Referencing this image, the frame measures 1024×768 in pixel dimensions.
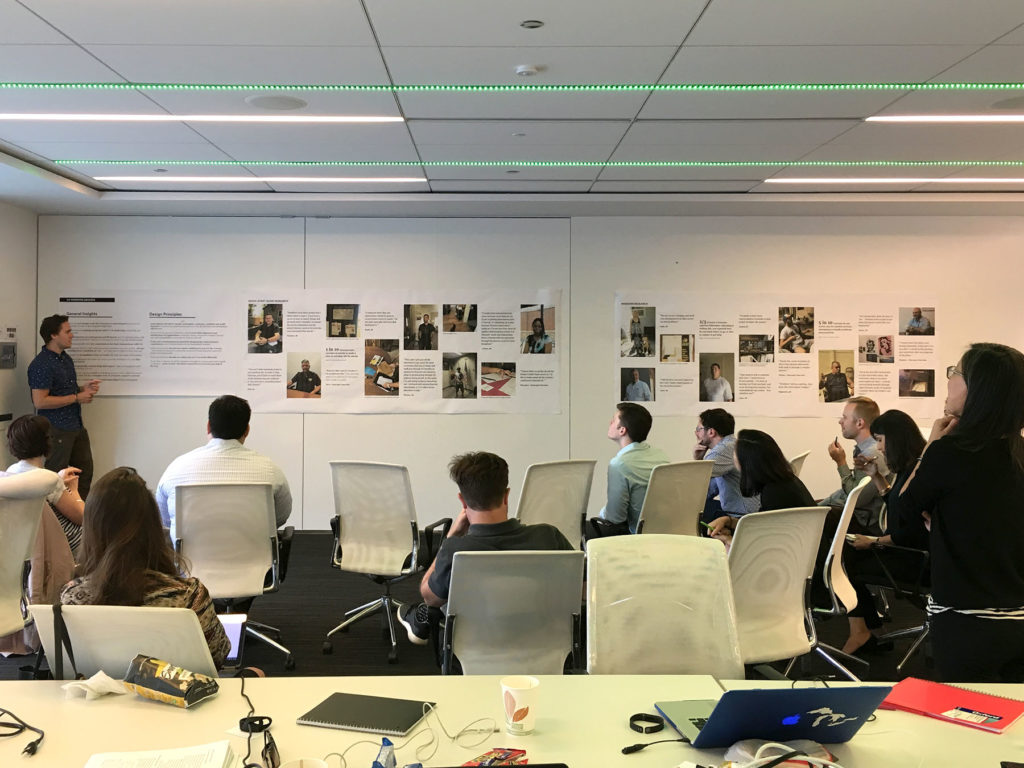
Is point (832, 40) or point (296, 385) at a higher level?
point (832, 40)

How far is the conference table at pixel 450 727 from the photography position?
69.4 inches

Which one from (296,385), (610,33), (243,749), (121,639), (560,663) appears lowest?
(560,663)

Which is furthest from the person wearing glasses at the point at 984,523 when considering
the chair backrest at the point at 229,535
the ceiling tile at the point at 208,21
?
the chair backrest at the point at 229,535

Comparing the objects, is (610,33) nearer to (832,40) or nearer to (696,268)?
(832,40)

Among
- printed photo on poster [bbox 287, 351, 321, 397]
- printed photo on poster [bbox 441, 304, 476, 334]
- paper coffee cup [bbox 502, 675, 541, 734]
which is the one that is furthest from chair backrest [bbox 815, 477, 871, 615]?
printed photo on poster [bbox 287, 351, 321, 397]

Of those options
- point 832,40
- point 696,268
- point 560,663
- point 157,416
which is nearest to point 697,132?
point 832,40

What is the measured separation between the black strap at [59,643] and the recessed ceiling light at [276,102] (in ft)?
9.62

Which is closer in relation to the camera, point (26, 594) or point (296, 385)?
point (26, 594)

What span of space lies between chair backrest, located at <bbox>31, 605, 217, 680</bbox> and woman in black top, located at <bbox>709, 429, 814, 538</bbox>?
9.15 feet

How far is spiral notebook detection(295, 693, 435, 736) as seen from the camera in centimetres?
187

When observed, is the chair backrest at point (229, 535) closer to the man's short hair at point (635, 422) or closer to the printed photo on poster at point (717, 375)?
the man's short hair at point (635, 422)

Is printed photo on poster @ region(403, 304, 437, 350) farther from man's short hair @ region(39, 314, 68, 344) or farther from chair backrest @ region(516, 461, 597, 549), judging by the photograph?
chair backrest @ region(516, 461, 597, 549)

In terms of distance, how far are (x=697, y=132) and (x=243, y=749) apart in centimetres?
417

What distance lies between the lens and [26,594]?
11.8 feet
